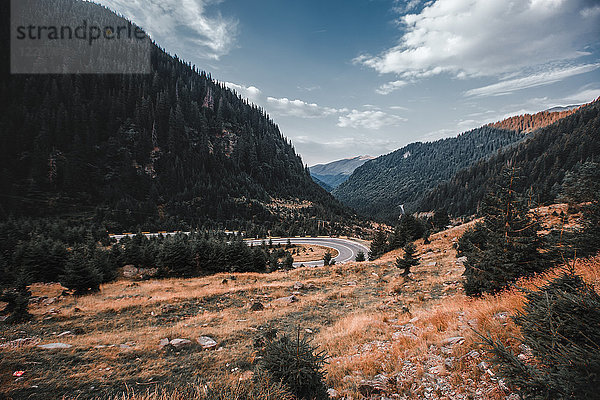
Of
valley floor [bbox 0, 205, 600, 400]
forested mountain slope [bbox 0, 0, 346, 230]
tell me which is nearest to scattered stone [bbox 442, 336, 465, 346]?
valley floor [bbox 0, 205, 600, 400]

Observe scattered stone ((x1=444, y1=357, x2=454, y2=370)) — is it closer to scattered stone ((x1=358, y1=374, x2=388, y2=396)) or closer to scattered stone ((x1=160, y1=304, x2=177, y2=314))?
scattered stone ((x1=358, y1=374, x2=388, y2=396))

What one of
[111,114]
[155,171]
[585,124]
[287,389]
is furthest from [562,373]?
[585,124]

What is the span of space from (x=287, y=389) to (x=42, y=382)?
6.86 m

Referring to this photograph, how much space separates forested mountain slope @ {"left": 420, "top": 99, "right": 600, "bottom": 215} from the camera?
360 ft

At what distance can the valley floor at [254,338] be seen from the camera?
5.41 m

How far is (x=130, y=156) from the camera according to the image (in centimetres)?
10288

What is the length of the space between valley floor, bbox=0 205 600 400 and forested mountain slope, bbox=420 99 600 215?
383ft

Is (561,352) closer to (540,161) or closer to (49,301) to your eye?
(49,301)

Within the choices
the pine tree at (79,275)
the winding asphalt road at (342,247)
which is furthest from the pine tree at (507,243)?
the winding asphalt road at (342,247)

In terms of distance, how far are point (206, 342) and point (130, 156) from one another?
123 metres

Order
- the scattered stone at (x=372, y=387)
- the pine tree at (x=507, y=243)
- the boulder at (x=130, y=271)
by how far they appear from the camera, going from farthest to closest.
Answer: the boulder at (x=130, y=271), the pine tree at (x=507, y=243), the scattered stone at (x=372, y=387)

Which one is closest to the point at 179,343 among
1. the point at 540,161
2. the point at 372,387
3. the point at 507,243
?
the point at 372,387

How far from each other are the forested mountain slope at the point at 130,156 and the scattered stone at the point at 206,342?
76.9 metres

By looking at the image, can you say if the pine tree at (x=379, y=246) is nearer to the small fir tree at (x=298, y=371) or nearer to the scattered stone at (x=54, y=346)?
the small fir tree at (x=298, y=371)
